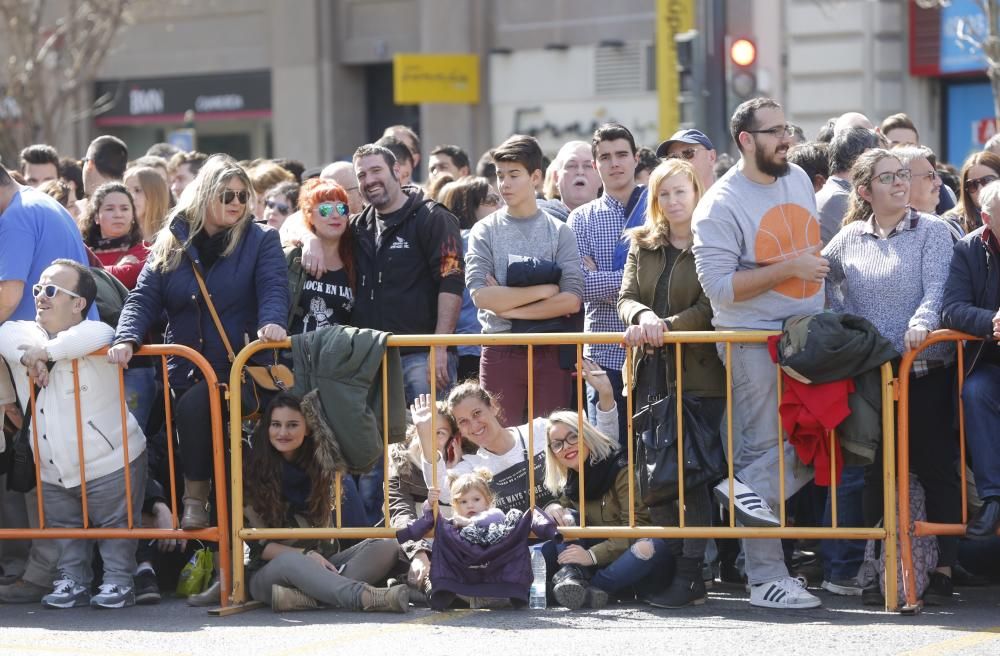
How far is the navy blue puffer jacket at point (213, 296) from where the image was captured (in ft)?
25.6

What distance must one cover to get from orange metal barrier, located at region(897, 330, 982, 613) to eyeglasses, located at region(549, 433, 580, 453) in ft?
4.79

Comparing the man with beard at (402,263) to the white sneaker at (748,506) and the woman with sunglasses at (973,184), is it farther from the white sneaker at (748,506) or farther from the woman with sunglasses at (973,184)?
the woman with sunglasses at (973,184)

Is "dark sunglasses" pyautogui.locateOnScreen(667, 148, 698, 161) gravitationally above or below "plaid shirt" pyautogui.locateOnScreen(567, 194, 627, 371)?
above

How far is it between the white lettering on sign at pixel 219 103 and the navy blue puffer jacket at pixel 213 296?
2135 cm

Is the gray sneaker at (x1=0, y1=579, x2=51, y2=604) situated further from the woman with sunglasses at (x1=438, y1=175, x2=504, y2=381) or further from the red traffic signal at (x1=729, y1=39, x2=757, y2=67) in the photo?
the red traffic signal at (x1=729, y1=39, x2=757, y2=67)

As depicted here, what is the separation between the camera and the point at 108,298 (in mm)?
8273

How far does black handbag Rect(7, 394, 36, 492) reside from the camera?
7820mm

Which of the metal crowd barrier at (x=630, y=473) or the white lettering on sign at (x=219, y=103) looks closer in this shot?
the metal crowd barrier at (x=630, y=473)

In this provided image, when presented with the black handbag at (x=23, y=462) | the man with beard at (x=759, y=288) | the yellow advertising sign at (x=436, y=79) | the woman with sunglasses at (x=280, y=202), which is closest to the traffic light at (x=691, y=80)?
the woman with sunglasses at (x=280, y=202)

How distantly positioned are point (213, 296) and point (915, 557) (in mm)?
3409

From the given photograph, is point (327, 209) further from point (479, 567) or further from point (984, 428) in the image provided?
point (984, 428)

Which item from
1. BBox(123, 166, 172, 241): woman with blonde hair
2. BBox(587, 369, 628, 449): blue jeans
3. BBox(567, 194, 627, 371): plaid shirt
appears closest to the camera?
BBox(587, 369, 628, 449): blue jeans

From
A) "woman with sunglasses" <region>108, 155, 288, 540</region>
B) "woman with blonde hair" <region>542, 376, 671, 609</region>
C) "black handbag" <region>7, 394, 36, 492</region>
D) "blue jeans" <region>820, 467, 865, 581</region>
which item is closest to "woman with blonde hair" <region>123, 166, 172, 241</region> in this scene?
"woman with sunglasses" <region>108, 155, 288, 540</region>

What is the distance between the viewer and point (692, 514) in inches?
295
